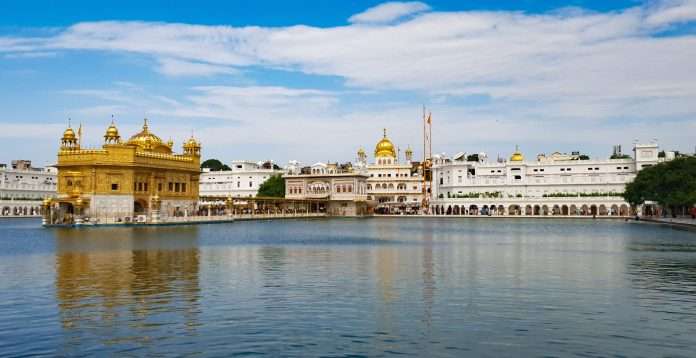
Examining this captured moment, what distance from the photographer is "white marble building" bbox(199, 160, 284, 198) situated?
127562 millimetres

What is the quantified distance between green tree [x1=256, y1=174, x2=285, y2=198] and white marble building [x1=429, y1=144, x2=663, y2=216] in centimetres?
2514

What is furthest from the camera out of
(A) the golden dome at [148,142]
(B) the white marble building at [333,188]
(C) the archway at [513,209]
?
(B) the white marble building at [333,188]

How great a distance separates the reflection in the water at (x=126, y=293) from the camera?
44.3 ft

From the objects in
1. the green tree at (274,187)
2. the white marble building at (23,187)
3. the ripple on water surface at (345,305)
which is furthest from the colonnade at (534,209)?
the ripple on water surface at (345,305)

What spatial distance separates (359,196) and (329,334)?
97.6 metres

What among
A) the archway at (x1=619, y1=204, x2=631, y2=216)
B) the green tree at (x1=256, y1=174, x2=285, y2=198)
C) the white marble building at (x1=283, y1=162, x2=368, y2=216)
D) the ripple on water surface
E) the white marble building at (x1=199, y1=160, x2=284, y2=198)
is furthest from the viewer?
the white marble building at (x1=199, y1=160, x2=284, y2=198)

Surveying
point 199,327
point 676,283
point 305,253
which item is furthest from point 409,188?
point 199,327

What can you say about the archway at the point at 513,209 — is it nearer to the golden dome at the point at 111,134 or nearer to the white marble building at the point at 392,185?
the white marble building at the point at 392,185

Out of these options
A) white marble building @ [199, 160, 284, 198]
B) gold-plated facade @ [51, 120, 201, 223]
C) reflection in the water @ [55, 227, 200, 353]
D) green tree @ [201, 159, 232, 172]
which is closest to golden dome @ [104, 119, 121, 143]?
gold-plated facade @ [51, 120, 201, 223]

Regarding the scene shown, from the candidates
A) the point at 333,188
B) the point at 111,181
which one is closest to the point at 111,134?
the point at 111,181

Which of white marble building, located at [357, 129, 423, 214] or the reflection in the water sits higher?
white marble building, located at [357, 129, 423, 214]

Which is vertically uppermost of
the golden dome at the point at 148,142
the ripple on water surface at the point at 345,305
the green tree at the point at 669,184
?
the golden dome at the point at 148,142

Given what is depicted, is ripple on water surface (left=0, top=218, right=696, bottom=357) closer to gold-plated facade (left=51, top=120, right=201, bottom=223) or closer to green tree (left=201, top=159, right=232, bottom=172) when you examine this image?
gold-plated facade (left=51, top=120, right=201, bottom=223)

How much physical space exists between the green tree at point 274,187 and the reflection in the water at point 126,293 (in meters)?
86.6
